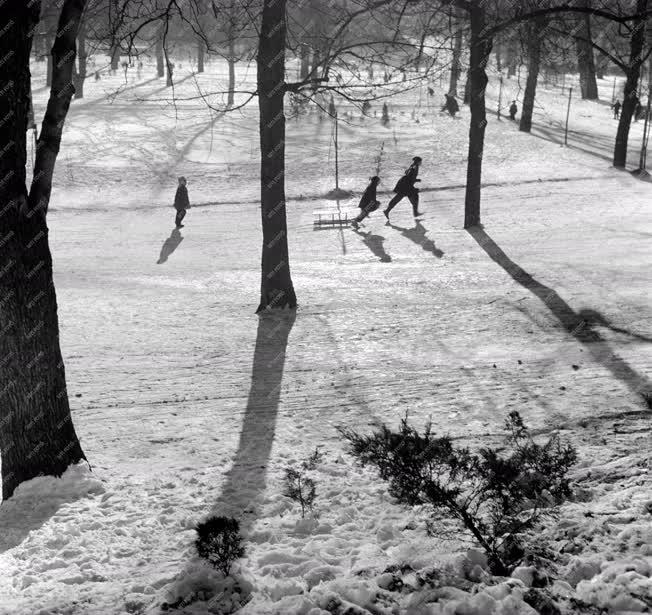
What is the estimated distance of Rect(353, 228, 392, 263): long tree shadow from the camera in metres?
14.8

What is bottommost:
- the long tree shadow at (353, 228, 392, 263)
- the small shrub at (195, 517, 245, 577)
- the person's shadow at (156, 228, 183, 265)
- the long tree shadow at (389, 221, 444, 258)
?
the person's shadow at (156, 228, 183, 265)

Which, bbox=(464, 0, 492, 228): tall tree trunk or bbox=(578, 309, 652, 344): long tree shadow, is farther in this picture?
bbox=(464, 0, 492, 228): tall tree trunk

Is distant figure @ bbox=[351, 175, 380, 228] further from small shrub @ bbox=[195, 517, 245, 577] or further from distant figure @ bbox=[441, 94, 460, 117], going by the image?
distant figure @ bbox=[441, 94, 460, 117]

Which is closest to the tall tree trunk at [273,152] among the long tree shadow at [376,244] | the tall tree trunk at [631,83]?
the long tree shadow at [376,244]

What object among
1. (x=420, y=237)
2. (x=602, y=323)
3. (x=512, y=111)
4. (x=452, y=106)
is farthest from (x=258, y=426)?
(x=512, y=111)

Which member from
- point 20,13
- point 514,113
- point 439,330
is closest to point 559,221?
point 439,330

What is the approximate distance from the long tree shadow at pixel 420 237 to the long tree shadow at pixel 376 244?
660 millimetres

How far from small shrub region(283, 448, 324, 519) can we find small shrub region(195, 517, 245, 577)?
0.74m

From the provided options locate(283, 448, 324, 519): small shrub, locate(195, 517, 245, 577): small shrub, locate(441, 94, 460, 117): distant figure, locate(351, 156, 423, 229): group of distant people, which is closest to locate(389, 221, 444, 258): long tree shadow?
locate(351, 156, 423, 229): group of distant people

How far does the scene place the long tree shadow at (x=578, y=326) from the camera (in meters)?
7.52

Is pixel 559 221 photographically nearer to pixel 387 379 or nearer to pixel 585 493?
pixel 387 379

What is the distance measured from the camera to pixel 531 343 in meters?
9.19

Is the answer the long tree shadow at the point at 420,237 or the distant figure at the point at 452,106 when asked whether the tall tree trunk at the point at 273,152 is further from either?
the distant figure at the point at 452,106

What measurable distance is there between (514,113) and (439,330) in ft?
82.0
